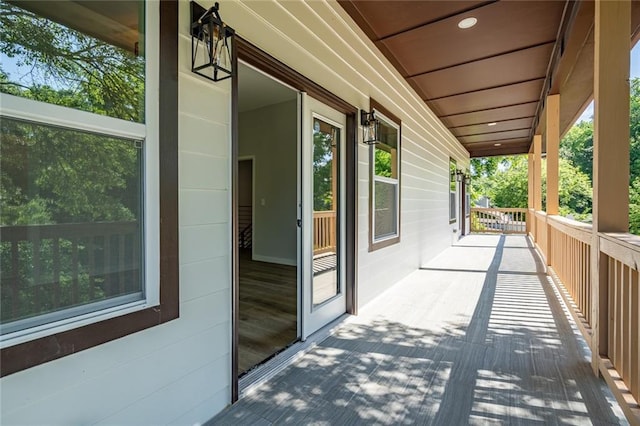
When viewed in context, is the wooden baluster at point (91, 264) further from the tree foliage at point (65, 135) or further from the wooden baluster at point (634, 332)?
the wooden baluster at point (634, 332)

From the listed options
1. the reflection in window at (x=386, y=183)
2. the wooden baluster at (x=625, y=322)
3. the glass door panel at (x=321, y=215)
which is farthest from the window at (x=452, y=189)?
the wooden baluster at (x=625, y=322)

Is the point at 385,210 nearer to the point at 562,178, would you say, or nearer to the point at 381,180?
the point at 381,180

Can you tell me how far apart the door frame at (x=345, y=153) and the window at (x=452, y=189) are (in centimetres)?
603

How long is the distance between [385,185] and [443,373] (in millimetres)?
2451

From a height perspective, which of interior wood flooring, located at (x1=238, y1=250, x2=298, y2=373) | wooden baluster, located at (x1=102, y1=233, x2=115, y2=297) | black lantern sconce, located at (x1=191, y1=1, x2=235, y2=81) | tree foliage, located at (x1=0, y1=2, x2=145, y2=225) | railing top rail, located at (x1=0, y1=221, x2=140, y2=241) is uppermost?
black lantern sconce, located at (x1=191, y1=1, x2=235, y2=81)

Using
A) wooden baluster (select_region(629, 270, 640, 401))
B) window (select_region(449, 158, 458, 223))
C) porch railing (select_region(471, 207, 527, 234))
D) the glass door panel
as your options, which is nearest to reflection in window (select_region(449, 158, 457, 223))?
window (select_region(449, 158, 458, 223))

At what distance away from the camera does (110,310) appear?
1.32 meters

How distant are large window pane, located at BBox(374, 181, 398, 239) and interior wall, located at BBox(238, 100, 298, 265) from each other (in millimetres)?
1963

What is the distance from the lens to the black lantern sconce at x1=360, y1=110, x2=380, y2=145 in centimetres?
347

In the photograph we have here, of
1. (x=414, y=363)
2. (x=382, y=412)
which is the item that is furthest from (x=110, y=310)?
(x=414, y=363)

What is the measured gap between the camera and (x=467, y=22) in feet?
10.4

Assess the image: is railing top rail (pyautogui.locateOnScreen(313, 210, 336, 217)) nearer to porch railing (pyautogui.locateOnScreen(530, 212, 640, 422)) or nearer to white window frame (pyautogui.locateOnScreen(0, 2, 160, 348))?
white window frame (pyautogui.locateOnScreen(0, 2, 160, 348))

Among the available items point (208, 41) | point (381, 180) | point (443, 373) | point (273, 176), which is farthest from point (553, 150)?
point (208, 41)

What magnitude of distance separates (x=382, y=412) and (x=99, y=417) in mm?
1362
